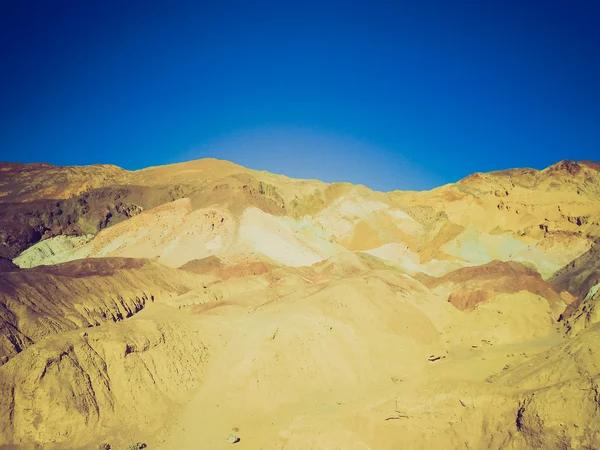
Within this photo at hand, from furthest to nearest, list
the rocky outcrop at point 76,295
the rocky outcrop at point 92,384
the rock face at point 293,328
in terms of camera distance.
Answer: the rocky outcrop at point 76,295, the rocky outcrop at point 92,384, the rock face at point 293,328

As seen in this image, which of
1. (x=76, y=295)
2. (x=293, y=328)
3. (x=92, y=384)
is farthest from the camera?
(x=76, y=295)

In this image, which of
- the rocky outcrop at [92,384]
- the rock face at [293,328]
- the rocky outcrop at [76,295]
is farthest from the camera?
the rocky outcrop at [76,295]

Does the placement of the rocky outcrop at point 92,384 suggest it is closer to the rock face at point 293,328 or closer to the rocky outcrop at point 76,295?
the rock face at point 293,328

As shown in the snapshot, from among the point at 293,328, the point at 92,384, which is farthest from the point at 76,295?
the point at 293,328

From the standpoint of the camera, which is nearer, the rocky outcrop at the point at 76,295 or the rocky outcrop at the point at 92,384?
the rocky outcrop at the point at 92,384

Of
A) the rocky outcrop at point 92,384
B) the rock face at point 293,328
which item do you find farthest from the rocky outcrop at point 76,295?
the rocky outcrop at point 92,384

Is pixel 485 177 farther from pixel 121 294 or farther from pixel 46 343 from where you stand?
pixel 46 343

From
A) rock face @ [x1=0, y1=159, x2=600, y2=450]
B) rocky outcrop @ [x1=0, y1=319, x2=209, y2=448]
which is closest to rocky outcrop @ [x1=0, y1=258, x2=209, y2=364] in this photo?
rock face @ [x1=0, y1=159, x2=600, y2=450]

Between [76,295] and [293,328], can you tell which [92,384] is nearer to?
[293,328]

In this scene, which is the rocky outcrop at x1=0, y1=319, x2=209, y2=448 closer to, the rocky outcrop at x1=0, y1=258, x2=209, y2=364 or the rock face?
the rock face

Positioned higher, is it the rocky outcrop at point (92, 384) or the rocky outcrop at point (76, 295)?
the rocky outcrop at point (76, 295)
